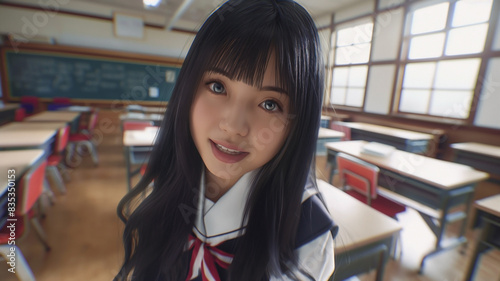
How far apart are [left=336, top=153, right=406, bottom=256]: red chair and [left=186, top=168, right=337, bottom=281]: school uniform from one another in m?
1.30

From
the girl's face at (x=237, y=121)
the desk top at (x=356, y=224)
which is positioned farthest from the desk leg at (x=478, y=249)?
the girl's face at (x=237, y=121)

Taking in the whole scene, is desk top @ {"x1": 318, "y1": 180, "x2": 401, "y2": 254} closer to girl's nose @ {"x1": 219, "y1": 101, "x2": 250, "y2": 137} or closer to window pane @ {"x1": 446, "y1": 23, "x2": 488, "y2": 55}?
girl's nose @ {"x1": 219, "y1": 101, "x2": 250, "y2": 137}

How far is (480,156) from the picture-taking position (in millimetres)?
2916

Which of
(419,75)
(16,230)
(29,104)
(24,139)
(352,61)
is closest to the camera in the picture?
(16,230)

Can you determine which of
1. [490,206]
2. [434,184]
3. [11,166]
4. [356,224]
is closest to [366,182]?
[434,184]

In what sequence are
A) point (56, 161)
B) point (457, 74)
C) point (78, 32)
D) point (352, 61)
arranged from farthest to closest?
point (78, 32) → point (352, 61) → point (457, 74) → point (56, 161)

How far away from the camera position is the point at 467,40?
3.52 m

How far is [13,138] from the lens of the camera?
230 centimetres

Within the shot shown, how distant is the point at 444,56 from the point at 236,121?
189 inches

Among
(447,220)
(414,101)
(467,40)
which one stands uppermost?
(467,40)

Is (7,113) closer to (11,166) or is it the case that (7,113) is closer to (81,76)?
(81,76)

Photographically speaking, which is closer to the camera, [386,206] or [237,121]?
[237,121]

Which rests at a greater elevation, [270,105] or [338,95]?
[338,95]

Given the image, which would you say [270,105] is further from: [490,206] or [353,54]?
[353,54]
